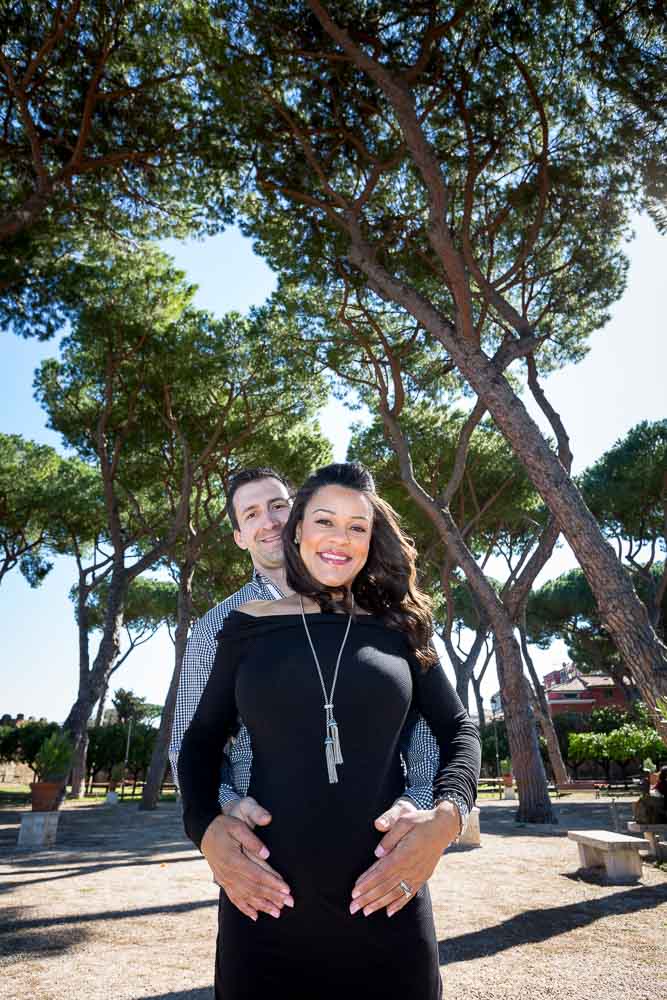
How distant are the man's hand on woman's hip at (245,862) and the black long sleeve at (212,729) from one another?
10 cm

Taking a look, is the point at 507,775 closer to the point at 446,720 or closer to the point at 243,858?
the point at 446,720

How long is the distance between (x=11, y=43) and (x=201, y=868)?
30.8 ft

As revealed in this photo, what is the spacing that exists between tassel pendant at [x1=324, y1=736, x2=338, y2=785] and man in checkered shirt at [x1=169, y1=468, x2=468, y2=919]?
10 centimetres

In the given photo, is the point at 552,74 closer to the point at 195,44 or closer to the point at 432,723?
the point at 195,44

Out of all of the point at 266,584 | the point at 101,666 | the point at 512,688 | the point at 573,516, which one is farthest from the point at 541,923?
the point at 101,666

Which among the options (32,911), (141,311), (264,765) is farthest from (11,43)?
(264,765)

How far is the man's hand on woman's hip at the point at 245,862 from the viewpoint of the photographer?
1151mm

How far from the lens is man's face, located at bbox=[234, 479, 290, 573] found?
2.17 metres

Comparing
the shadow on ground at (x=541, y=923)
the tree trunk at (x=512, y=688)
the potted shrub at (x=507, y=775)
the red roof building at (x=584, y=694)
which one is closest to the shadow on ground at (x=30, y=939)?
the shadow on ground at (x=541, y=923)

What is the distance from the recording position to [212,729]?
55.1 inches

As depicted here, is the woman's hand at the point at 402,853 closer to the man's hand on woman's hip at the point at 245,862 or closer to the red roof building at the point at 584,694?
the man's hand on woman's hip at the point at 245,862

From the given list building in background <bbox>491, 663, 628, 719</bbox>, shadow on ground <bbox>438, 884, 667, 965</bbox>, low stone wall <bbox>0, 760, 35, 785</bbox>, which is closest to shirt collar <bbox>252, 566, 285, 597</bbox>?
shadow on ground <bbox>438, 884, 667, 965</bbox>

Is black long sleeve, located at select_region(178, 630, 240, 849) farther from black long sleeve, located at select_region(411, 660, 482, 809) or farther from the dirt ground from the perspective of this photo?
the dirt ground

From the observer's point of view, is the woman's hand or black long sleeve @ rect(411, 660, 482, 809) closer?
the woman's hand
